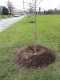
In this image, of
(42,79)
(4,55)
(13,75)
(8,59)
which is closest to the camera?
(42,79)

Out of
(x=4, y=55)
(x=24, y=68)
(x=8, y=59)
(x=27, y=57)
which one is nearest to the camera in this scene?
(x=24, y=68)

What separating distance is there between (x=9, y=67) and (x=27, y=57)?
0.66 meters

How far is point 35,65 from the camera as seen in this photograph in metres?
4.05

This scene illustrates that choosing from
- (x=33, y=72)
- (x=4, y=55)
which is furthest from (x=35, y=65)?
(x=4, y=55)

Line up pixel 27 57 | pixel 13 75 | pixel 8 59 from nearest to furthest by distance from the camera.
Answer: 1. pixel 13 75
2. pixel 27 57
3. pixel 8 59

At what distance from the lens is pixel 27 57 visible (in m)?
4.27

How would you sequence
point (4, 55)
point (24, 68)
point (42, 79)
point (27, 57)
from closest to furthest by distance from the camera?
point (42, 79)
point (24, 68)
point (27, 57)
point (4, 55)

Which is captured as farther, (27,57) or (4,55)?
(4,55)

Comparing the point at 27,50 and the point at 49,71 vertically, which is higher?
the point at 27,50

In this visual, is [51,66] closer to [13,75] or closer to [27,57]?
[27,57]

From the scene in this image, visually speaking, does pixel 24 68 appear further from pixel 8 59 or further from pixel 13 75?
pixel 8 59

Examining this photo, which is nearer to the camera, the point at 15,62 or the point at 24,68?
the point at 24,68

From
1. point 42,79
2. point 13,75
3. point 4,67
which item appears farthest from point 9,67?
point 42,79

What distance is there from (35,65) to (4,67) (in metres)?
1.00
